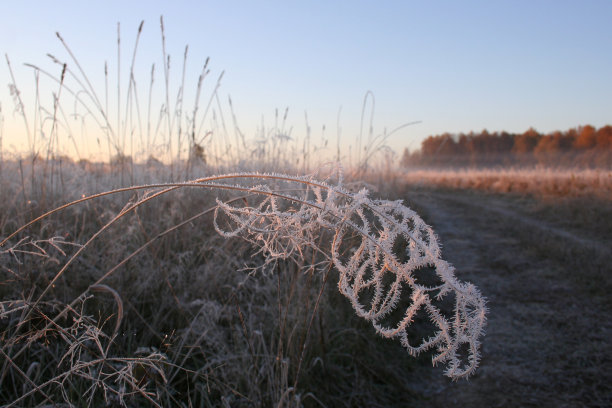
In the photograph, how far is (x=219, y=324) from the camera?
2.29 metres

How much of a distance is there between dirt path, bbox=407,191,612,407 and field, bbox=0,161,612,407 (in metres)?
0.01

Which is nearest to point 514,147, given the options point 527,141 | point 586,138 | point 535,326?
point 527,141

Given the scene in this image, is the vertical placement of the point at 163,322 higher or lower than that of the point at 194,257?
lower

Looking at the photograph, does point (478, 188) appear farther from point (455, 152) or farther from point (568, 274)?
point (455, 152)

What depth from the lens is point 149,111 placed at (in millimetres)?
3664

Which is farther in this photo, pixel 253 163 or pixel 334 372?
pixel 253 163

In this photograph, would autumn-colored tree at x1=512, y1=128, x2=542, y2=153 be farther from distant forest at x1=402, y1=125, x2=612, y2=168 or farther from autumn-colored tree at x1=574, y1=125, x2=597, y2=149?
autumn-colored tree at x1=574, y1=125, x2=597, y2=149

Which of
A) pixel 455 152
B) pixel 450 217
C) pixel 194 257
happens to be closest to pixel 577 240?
pixel 450 217

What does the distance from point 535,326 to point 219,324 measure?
7.79 ft

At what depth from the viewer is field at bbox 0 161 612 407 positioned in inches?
66.2

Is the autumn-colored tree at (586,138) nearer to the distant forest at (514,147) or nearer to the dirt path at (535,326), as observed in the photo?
the distant forest at (514,147)

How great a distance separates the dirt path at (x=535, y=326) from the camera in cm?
230

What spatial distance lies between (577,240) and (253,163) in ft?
14.3

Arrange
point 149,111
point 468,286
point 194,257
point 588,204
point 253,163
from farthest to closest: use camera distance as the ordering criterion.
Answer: point 588,204 < point 253,163 < point 149,111 < point 194,257 < point 468,286
